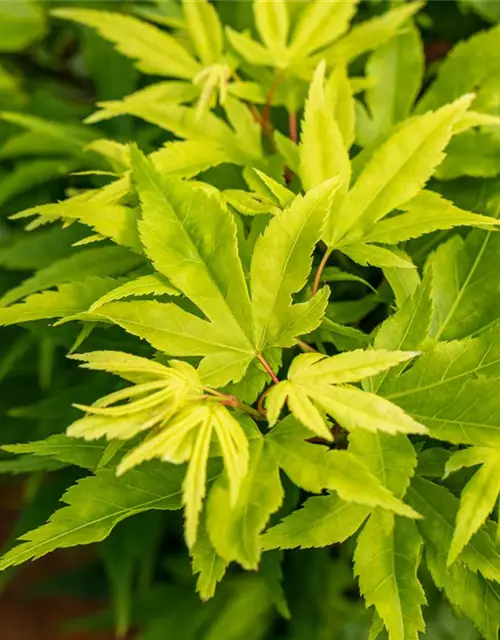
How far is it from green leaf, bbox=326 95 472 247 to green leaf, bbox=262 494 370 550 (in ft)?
0.58

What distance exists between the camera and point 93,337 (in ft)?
1.89

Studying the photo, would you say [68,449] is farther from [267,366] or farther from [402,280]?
[402,280]

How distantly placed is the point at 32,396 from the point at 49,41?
1.55 ft

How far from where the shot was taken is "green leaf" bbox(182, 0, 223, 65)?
1.95 feet

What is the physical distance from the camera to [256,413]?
427 mm

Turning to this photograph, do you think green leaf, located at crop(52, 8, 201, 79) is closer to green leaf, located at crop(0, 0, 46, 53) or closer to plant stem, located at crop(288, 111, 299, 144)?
plant stem, located at crop(288, 111, 299, 144)

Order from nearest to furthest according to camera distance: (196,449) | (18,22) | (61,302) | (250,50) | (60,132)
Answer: (196,449) → (61,302) → (250,50) → (60,132) → (18,22)

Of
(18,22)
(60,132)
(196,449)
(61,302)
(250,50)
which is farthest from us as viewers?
(18,22)

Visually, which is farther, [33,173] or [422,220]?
[33,173]

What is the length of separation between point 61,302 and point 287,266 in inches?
6.3

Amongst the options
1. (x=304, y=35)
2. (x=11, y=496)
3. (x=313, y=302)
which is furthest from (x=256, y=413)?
(x=11, y=496)

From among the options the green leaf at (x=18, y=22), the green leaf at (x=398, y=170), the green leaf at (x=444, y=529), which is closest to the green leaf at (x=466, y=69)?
the green leaf at (x=398, y=170)

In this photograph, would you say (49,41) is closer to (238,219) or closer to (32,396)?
(32,396)

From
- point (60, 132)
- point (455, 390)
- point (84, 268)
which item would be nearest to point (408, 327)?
point (455, 390)
